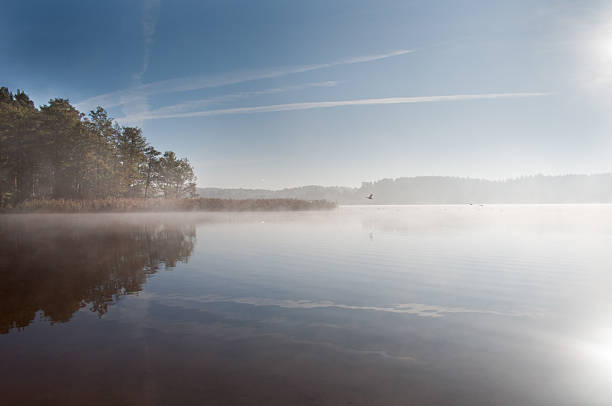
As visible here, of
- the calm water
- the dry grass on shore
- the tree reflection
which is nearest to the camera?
the calm water

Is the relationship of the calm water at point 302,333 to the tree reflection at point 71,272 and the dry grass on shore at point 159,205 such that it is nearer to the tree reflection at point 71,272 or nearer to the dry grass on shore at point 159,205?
the tree reflection at point 71,272

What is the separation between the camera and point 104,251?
618 inches

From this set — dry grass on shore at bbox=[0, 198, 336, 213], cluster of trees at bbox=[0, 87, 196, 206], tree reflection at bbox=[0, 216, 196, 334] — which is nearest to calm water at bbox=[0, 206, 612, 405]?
tree reflection at bbox=[0, 216, 196, 334]

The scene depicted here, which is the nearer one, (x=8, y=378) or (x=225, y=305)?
(x=8, y=378)

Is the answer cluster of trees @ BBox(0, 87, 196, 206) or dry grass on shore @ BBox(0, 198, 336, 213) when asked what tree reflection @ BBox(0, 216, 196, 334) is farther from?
cluster of trees @ BBox(0, 87, 196, 206)

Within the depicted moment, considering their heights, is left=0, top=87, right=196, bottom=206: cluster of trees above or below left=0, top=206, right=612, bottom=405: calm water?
above

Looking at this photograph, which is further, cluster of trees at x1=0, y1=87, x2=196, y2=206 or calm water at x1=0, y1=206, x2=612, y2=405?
cluster of trees at x1=0, y1=87, x2=196, y2=206

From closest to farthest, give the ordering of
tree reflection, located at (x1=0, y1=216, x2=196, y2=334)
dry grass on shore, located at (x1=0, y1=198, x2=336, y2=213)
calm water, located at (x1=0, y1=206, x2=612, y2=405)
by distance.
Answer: calm water, located at (x1=0, y1=206, x2=612, y2=405), tree reflection, located at (x1=0, y1=216, x2=196, y2=334), dry grass on shore, located at (x1=0, y1=198, x2=336, y2=213)

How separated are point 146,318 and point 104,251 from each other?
10.7 metres

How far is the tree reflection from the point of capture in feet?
24.6

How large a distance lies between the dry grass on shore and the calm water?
4900 centimetres

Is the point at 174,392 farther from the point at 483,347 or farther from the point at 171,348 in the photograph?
the point at 483,347

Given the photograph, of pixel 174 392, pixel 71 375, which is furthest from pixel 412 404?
pixel 71 375

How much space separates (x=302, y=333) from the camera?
6258 mm
